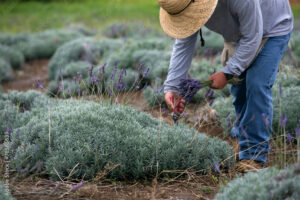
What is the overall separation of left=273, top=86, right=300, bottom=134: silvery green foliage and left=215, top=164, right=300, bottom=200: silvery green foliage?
6.03ft

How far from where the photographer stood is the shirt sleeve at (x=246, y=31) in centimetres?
288

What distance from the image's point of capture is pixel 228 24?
3188 mm

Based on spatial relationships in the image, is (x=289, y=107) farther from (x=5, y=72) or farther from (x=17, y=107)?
(x=5, y=72)

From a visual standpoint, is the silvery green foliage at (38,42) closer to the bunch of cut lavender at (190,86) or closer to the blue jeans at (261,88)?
the bunch of cut lavender at (190,86)

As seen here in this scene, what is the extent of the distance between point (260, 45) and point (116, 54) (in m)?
4.22

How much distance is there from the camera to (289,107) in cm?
419

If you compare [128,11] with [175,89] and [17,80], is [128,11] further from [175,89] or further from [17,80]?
[175,89]

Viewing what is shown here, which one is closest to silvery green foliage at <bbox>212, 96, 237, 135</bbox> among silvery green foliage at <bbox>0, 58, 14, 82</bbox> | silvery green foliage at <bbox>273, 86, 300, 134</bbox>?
silvery green foliage at <bbox>273, 86, 300, 134</bbox>

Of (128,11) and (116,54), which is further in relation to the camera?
(128,11)

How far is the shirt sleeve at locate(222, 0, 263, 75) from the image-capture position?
2883 mm

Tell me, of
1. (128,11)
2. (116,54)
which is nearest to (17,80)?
(116,54)

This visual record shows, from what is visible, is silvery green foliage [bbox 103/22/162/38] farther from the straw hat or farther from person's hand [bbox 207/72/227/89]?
person's hand [bbox 207/72/227/89]

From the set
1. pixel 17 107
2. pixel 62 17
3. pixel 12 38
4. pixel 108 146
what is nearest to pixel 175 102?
pixel 108 146

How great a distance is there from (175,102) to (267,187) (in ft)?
4.23
